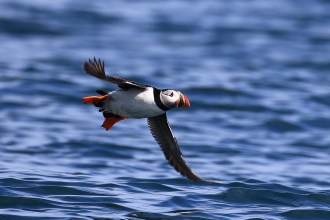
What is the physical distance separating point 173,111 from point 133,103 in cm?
637

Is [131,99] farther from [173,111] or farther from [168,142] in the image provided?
[173,111]

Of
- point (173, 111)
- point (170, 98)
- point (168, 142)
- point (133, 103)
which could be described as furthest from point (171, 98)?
point (173, 111)

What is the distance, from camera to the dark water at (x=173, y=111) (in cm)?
733

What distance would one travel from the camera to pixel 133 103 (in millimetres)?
6047

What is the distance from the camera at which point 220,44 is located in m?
17.1

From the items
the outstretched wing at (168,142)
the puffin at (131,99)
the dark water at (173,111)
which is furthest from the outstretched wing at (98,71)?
the dark water at (173,111)

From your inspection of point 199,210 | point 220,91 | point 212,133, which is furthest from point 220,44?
point 199,210

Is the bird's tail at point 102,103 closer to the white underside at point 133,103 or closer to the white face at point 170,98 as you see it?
the white underside at point 133,103

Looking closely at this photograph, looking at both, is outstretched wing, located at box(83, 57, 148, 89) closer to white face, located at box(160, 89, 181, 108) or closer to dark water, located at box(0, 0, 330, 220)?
white face, located at box(160, 89, 181, 108)

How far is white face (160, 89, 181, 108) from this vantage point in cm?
591

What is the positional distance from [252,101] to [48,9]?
7541 mm

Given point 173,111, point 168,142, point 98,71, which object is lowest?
point 168,142

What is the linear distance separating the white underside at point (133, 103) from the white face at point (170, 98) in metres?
0.10

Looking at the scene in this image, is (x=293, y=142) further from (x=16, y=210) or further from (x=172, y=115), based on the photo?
(x=16, y=210)
